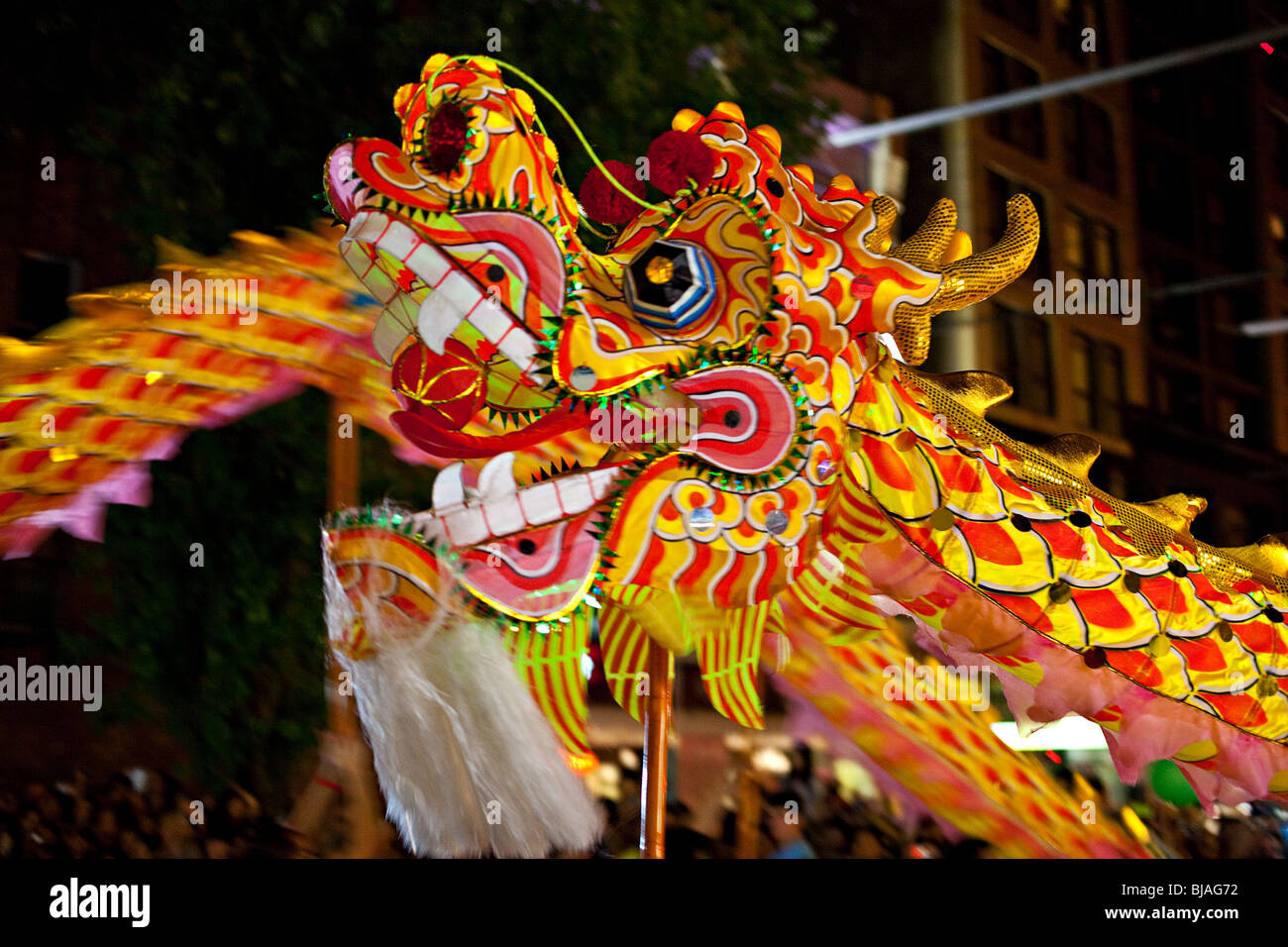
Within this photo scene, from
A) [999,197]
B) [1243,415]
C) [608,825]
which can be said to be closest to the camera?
[608,825]

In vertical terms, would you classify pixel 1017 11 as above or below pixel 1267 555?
above

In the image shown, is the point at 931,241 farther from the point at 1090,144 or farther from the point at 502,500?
the point at 1090,144

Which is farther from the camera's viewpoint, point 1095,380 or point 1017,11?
point 1095,380

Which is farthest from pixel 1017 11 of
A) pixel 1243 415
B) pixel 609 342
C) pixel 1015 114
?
pixel 609 342

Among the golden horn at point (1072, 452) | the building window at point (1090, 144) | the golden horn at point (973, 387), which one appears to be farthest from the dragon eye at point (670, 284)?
the building window at point (1090, 144)

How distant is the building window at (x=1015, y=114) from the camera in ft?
44.9

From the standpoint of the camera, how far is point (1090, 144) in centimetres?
1422

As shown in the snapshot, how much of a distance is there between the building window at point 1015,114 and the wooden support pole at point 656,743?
11.7m

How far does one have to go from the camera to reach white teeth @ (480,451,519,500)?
9.08 feet

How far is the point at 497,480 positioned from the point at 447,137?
0.64m

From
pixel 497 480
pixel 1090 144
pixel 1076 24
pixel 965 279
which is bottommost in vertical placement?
pixel 497 480

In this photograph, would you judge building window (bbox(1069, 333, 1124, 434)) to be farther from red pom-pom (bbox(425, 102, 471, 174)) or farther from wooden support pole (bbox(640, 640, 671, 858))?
red pom-pom (bbox(425, 102, 471, 174))

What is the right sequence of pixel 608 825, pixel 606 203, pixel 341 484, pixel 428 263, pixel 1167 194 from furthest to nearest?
pixel 1167 194, pixel 341 484, pixel 608 825, pixel 606 203, pixel 428 263

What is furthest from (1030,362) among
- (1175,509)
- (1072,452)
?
(1072,452)
